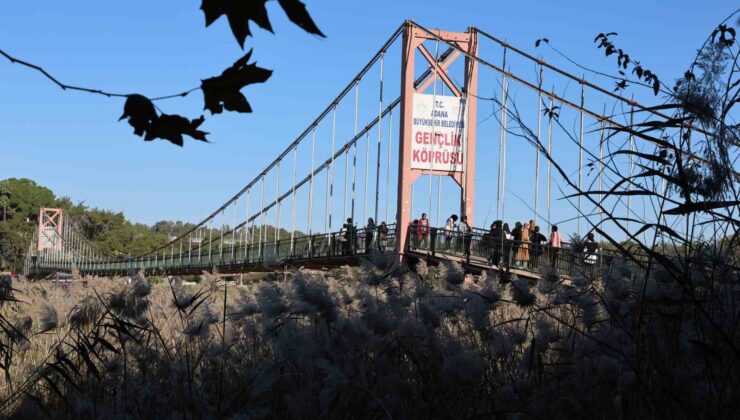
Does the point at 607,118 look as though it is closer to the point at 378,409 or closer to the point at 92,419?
the point at 378,409

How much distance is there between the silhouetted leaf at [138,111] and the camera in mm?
2170

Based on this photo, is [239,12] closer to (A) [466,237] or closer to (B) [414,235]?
(A) [466,237]

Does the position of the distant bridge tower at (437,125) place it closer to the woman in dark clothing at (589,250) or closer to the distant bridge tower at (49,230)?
the woman in dark clothing at (589,250)

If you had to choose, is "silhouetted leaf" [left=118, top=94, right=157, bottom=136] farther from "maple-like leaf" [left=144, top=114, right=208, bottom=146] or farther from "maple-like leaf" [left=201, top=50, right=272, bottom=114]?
"maple-like leaf" [left=201, top=50, right=272, bottom=114]

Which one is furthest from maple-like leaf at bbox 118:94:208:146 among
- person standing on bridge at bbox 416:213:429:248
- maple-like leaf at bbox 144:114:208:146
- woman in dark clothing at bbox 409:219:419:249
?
woman in dark clothing at bbox 409:219:419:249

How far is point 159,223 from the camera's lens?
180 metres

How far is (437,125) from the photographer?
24.1 meters

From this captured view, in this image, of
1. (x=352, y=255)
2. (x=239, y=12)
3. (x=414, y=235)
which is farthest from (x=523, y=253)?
(x=239, y=12)

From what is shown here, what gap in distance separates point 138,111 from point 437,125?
72.5 feet

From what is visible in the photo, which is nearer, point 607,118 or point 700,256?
point 700,256

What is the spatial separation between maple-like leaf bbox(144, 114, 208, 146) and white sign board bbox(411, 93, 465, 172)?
21.4m

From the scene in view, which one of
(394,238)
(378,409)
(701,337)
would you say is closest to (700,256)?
(701,337)

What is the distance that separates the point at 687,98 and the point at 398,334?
122cm

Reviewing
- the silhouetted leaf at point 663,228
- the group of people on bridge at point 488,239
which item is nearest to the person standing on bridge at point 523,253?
the group of people on bridge at point 488,239
